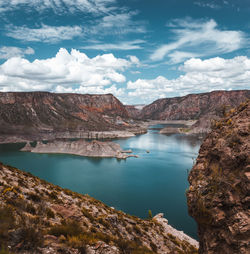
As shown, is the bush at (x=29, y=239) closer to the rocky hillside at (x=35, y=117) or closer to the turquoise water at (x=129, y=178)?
the turquoise water at (x=129, y=178)

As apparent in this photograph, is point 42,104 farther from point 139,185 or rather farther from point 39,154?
point 139,185

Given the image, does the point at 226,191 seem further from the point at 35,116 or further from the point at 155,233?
the point at 35,116

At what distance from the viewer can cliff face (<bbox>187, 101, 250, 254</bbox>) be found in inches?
287

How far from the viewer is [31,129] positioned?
466ft

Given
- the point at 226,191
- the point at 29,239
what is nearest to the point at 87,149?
the point at 226,191

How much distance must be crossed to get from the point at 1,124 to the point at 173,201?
135 m

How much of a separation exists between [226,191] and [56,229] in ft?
21.6

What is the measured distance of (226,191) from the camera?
7.98 m

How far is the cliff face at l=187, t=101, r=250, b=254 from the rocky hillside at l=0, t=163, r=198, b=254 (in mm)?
3224

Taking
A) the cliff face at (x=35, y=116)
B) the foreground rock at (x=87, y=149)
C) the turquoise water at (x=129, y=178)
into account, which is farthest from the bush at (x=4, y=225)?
the cliff face at (x=35, y=116)

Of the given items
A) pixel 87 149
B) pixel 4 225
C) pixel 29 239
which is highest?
pixel 4 225

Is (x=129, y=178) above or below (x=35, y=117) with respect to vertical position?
below

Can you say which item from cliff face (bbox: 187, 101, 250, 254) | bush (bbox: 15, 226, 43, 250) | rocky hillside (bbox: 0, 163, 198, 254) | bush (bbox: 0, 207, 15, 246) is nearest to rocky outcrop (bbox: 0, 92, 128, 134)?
rocky hillside (bbox: 0, 163, 198, 254)

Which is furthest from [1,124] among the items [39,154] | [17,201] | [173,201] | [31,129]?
[17,201]
